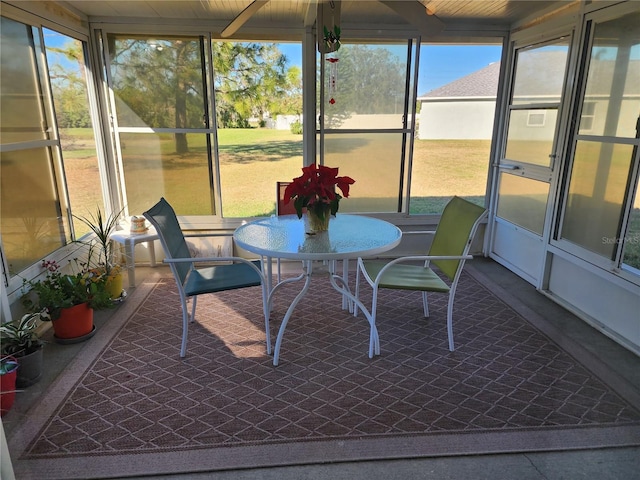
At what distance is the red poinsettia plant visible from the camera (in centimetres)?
241

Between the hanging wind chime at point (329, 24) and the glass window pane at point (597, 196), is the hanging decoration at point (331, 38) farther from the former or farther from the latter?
the glass window pane at point (597, 196)

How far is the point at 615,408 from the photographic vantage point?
2064mm

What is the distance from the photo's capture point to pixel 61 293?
2611 mm

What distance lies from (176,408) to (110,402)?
0.36m

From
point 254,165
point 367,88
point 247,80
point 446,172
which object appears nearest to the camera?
point 367,88

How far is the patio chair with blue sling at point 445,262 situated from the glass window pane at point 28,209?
2.37 m

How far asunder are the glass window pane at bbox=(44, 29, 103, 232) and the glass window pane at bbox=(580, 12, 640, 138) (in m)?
4.14

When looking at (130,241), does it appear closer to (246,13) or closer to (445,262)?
(246,13)

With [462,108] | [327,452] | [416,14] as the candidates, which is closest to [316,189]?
[416,14]

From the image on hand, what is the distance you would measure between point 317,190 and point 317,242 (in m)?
0.31

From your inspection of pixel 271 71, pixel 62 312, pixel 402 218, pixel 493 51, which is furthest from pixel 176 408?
pixel 493 51

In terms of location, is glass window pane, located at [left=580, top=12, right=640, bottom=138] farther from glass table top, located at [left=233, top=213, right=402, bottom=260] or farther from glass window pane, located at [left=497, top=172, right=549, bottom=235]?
glass table top, located at [left=233, top=213, right=402, bottom=260]

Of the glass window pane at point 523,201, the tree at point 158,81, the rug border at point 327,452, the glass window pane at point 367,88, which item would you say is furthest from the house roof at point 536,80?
the tree at point 158,81

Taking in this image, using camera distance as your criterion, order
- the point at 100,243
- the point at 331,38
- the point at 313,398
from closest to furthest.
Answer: the point at 313,398
the point at 331,38
the point at 100,243
